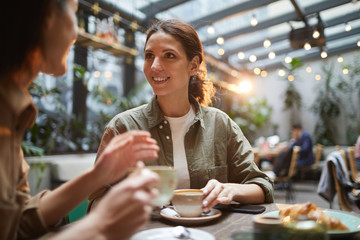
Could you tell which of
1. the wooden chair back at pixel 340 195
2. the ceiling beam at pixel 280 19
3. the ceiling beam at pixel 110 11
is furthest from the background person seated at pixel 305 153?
the ceiling beam at pixel 110 11

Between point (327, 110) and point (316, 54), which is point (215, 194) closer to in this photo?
point (327, 110)

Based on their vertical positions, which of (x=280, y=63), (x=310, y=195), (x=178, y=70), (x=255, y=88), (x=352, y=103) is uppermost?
(x=280, y=63)

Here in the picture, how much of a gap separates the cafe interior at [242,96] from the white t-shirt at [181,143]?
443 mm

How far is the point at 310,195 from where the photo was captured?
6.61m

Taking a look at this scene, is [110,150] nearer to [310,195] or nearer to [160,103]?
[160,103]

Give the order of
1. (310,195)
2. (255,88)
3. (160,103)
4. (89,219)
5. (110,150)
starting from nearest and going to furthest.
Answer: (89,219)
(110,150)
(160,103)
(310,195)
(255,88)

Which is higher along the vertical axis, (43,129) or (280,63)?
(280,63)

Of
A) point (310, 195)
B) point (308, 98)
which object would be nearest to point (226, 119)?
point (310, 195)

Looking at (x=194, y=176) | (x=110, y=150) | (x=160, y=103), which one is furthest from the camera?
(x=160, y=103)

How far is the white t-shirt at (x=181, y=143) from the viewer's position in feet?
4.90

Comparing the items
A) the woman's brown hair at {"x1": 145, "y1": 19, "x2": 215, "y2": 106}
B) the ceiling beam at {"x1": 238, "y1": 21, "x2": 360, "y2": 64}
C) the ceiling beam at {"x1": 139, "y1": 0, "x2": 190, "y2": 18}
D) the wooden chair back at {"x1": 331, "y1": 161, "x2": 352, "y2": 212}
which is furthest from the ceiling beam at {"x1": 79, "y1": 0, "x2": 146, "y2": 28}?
the ceiling beam at {"x1": 238, "y1": 21, "x2": 360, "y2": 64}

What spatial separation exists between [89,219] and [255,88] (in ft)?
40.9

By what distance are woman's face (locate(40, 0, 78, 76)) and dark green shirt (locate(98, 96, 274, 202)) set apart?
0.67m

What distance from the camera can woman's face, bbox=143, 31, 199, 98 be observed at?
5.06 feet
